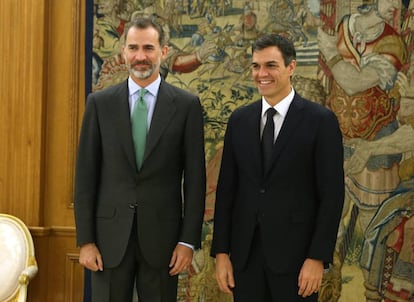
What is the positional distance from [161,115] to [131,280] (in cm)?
80

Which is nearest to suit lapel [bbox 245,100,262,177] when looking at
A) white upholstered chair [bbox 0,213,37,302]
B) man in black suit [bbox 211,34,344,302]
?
man in black suit [bbox 211,34,344,302]

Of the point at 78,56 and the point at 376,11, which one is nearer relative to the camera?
the point at 376,11

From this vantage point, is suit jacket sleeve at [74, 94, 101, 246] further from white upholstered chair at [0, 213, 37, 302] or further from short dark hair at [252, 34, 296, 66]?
white upholstered chair at [0, 213, 37, 302]

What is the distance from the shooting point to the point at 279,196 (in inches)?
107

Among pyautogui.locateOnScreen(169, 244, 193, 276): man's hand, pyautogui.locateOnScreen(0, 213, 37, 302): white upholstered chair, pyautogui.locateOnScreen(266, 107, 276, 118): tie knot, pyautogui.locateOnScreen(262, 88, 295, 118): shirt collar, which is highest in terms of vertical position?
pyautogui.locateOnScreen(262, 88, 295, 118): shirt collar

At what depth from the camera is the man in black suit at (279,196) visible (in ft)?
8.80

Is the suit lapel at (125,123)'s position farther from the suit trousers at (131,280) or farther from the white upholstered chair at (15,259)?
the white upholstered chair at (15,259)

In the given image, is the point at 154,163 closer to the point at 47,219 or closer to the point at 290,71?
the point at 290,71

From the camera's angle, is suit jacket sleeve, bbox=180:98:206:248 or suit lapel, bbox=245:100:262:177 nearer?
suit lapel, bbox=245:100:262:177

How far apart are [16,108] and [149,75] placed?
1975 mm

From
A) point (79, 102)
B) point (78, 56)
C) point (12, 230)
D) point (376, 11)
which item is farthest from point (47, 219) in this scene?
point (376, 11)

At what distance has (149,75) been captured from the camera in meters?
2.93

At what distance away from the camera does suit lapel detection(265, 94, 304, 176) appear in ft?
8.98

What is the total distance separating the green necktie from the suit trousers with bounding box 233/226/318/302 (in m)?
0.66
